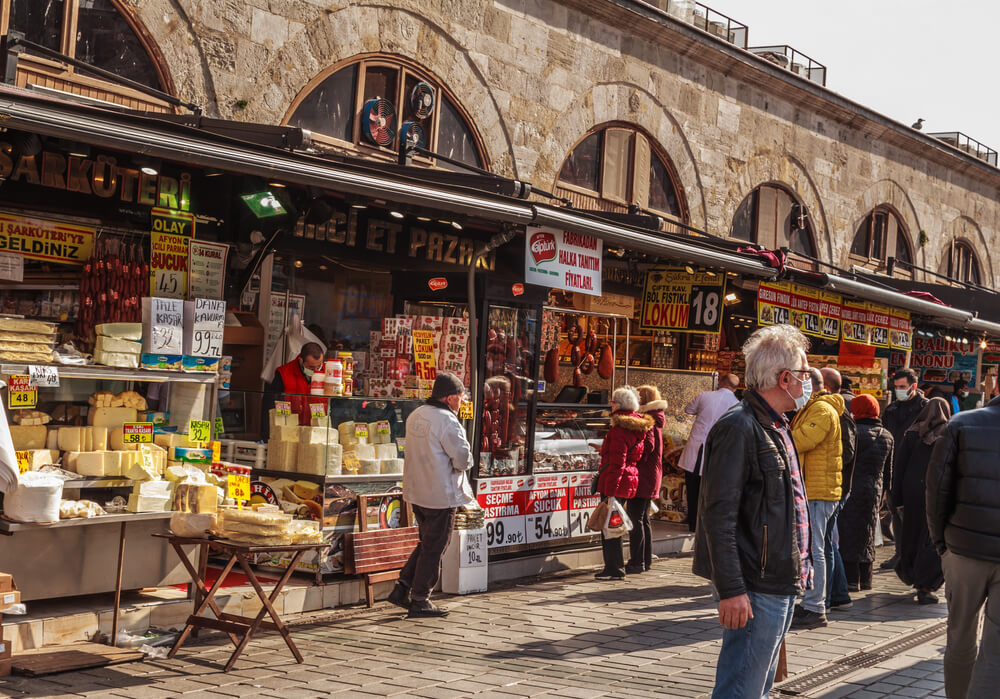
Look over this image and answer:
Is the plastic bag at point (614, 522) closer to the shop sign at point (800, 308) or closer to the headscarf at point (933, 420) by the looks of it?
the headscarf at point (933, 420)

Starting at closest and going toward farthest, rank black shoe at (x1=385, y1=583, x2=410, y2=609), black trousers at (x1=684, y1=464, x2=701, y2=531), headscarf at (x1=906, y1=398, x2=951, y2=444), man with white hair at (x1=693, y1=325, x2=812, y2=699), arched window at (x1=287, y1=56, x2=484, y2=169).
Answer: man with white hair at (x1=693, y1=325, x2=812, y2=699)
black shoe at (x1=385, y1=583, x2=410, y2=609)
headscarf at (x1=906, y1=398, x2=951, y2=444)
arched window at (x1=287, y1=56, x2=484, y2=169)
black trousers at (x1=684, y1=464, x2=701, y2=531)

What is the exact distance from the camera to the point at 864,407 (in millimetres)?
10508

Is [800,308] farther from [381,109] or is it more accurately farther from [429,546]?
[429,546]

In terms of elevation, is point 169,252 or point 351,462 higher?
point 169,252

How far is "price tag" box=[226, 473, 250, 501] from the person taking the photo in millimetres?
8156

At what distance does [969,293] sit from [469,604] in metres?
12.5

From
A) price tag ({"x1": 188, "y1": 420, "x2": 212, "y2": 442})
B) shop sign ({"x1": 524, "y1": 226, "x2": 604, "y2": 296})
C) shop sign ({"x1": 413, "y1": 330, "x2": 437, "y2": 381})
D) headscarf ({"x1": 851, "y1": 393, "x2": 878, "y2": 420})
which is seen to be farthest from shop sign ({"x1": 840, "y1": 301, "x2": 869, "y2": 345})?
price tag ({"x1": 188, "y1": 420, "x2": 212, "y2": 442})

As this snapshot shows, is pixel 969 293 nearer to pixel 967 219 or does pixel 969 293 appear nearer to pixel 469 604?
pixel 967 219

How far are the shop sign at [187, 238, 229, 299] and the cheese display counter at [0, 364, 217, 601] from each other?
4.02ft

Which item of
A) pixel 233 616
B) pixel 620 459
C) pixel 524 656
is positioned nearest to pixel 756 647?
pixel 524 656

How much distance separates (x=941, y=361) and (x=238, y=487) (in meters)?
15.6

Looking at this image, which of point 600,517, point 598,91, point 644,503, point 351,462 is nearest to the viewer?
point 351,462

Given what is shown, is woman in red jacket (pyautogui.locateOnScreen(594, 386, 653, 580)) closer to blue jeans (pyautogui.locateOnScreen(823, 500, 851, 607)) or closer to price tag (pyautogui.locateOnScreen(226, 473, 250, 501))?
blue jeans (pyautogui.locateOnScreen(823, 500, 851, 607))

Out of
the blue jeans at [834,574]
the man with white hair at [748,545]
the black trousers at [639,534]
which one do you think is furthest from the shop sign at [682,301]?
the man with white hair at [748,545]
